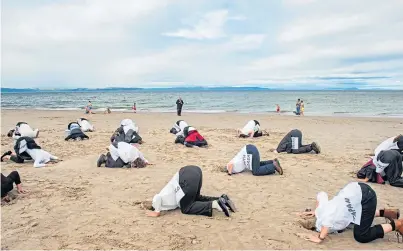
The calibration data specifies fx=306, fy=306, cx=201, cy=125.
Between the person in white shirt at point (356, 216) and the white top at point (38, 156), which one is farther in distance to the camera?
the white top at point (38, 156)

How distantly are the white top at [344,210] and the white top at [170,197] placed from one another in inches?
103

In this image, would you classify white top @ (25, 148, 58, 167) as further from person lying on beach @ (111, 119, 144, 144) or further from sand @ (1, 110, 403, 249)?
person lying on beach @ (111, 119, 144, 144)

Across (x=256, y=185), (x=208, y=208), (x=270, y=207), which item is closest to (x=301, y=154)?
(x=256, y=185)

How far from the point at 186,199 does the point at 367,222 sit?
3.11m

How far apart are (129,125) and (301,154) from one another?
7.59 meters

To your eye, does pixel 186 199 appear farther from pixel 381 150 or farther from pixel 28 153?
pixel 28 153

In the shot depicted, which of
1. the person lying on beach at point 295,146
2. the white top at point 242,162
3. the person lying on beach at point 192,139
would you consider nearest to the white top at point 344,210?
the white top at point 242,162

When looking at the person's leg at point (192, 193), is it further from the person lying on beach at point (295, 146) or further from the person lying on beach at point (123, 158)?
the person lying on beach at point (295, 146)

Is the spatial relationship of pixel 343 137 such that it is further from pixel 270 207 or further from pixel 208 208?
pixel 208 208

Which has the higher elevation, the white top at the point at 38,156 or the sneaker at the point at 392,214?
the white top at the point at 38,156

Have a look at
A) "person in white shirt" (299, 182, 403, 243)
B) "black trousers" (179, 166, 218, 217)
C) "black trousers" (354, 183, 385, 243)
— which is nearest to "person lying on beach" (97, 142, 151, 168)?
"black trousers" (179, 166, 218, 217)

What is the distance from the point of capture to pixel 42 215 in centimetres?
582

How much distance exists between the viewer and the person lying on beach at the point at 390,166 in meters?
7.53

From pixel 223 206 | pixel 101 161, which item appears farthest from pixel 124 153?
pixel 223 206
